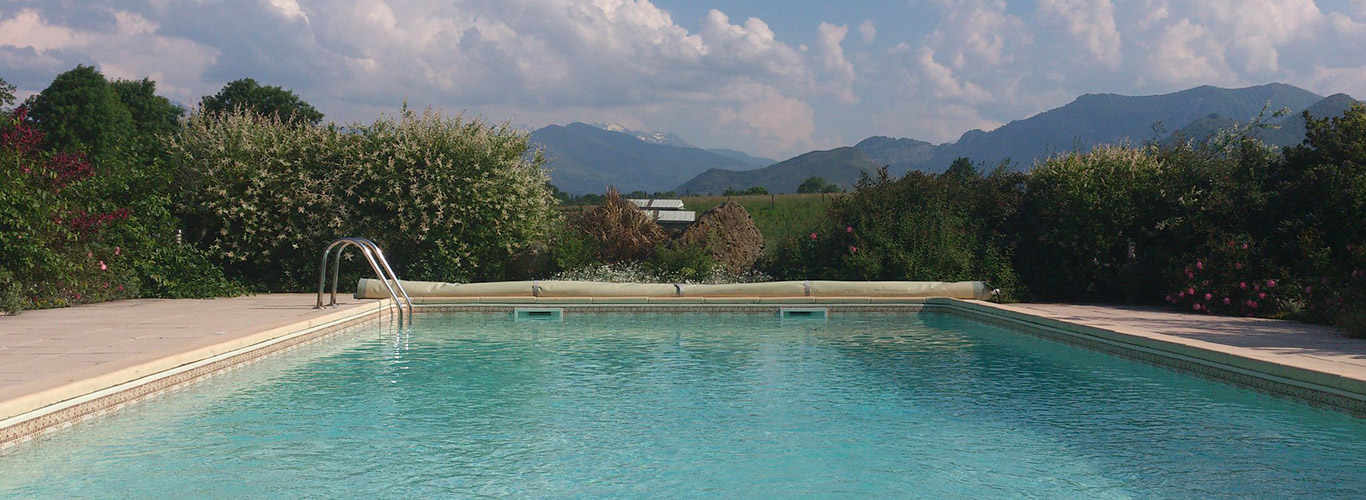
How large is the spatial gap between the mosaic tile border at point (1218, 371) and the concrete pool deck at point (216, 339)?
0.05 meters

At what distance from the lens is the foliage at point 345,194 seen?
13.2 m

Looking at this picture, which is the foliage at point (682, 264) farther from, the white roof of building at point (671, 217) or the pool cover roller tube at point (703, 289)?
the white roof of building at point (671, 217)

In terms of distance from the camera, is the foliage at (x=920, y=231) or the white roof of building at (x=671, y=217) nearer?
the foliage at (x=920, y=231)

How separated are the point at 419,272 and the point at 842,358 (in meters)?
7.51

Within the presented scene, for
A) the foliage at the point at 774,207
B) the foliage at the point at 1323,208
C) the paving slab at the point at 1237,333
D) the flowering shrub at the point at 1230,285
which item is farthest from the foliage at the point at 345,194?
the foliage at the point at 1323,208

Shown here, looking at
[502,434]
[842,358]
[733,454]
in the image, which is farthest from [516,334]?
[733,454]

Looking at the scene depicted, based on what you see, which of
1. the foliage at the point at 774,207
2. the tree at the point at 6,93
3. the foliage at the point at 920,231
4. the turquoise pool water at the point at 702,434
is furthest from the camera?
the tree at the point at 6,93

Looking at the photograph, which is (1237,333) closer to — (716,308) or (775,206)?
(716,308)

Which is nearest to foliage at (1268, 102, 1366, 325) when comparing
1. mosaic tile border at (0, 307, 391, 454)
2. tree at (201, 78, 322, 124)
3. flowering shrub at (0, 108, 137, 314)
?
mosaic tile border at (0, 307, 391, 454)

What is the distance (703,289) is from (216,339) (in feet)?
21.2

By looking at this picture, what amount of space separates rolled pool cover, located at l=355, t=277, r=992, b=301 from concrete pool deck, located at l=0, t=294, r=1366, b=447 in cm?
47

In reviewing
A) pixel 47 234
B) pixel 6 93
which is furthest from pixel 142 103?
pixel 47 234

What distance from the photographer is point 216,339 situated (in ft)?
24.3

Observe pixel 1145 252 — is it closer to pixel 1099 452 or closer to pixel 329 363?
pixel 1099 452
